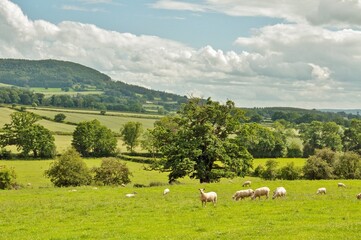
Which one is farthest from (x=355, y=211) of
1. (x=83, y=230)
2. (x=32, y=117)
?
(x=32, y=117)

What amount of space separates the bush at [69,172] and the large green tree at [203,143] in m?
15.7

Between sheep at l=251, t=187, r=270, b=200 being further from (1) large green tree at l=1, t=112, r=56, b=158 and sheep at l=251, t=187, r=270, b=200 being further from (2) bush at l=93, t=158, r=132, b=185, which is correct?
(1) large green tree at l=1, t=112, r=56, b=158

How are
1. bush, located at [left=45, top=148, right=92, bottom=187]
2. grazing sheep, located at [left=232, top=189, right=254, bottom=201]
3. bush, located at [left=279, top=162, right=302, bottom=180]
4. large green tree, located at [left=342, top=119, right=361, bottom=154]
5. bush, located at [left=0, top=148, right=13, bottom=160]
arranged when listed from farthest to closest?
large green tree, located at [left=342, top=119, right=361, bottom=154] → bush, located at [left=0, top=148, right=13, bottom=160] → bush, located at [left=279, top=162, right=302, bottom=180] → bush, located at [left=45, top=148, right=92, bottom=187] → grazing sheep, located at [left=232, top=189, right=254, bottom=201]

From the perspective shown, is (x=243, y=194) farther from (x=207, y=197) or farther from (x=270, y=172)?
(x=270, y=172)

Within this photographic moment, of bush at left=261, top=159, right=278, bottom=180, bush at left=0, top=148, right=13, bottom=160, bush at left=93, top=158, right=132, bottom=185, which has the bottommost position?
bush at left=0, top=148, right=13, bottom=160

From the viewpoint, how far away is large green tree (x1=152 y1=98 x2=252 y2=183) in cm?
5616

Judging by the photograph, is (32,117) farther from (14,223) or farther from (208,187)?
(14,223)

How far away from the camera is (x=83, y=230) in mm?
26781

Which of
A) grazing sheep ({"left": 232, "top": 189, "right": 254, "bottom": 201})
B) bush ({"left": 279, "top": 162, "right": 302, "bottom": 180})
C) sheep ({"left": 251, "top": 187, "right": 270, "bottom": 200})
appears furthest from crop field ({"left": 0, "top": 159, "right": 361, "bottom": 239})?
bush ({"left": 279, "top": 162, "right": 302, "bottom": 180})

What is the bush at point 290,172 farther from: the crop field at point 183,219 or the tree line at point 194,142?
the crop field at point 183,219

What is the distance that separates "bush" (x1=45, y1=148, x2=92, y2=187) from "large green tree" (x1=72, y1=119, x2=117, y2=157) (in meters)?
54.8

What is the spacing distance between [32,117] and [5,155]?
1726cm

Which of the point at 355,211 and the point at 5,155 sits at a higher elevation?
the point at 355,211

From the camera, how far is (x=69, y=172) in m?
67.3
